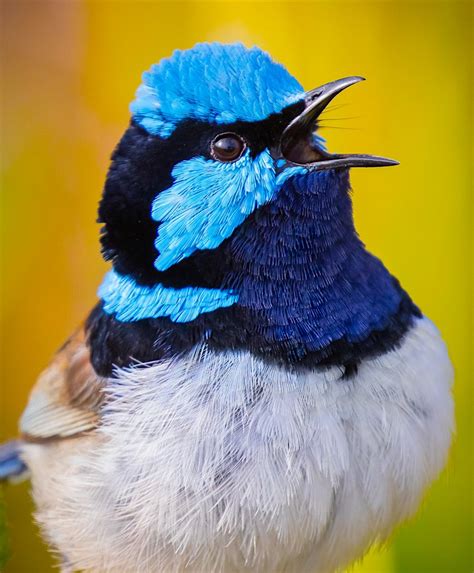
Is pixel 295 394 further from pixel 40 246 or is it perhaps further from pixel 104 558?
pixel 40 246

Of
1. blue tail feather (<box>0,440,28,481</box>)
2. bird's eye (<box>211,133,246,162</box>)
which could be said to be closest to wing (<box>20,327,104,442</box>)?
blue tail feather (<box>0,440,28,481</box>)

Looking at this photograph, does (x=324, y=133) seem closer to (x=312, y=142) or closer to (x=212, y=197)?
(x=312, y=142)

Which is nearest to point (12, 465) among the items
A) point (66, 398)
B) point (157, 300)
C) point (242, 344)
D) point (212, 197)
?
point (66, 398)

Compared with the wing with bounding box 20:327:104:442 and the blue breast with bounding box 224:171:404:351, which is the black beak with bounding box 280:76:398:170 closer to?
the blue breast with bounding box 224:171:404:351

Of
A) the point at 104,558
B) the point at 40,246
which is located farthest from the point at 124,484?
the point at 40,246

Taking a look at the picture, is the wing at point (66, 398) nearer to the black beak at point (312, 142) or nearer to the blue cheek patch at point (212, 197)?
the blue cheek patch at point (212, 197)

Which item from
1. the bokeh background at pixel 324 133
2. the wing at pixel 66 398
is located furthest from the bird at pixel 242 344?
the bokeh background at pixel 324 133
